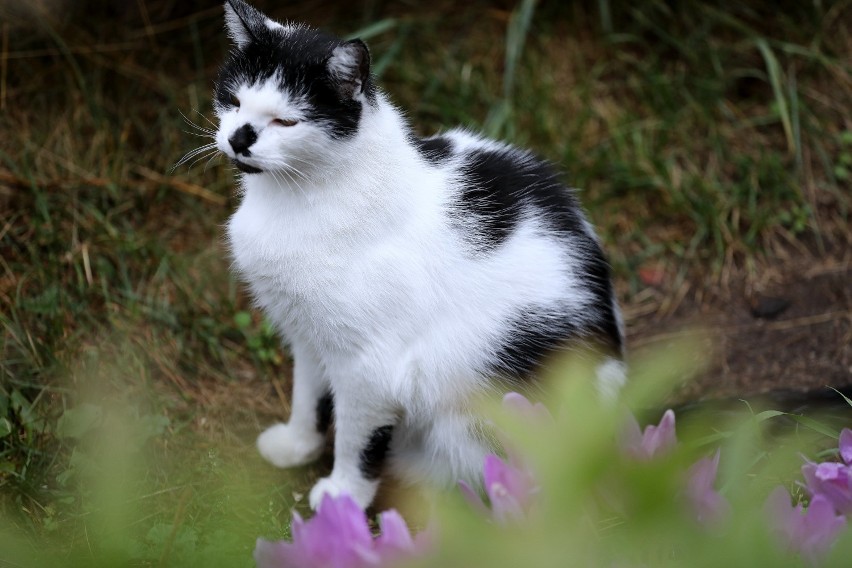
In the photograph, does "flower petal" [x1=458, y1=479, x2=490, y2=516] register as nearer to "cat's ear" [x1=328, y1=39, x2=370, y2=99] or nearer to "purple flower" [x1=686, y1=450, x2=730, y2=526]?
"purple flower" [x1=686, y1=450, x2=730, y2=526]

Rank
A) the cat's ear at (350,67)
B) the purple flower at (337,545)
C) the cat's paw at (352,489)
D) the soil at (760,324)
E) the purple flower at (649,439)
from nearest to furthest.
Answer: the purple flower at (337,545) → the purple flower at (649,439) → the cat's ear at (350,67) → the cat's paw at (352,489) → the soil at (760,324)

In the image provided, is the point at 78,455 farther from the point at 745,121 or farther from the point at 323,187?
the point at 745,121

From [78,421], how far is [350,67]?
3.64ft

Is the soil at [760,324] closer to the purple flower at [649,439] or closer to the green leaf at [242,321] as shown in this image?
the green leaf at [242,321]

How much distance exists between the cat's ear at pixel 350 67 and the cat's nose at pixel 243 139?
0.60ft

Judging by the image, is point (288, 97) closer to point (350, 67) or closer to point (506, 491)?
point (350, 67)

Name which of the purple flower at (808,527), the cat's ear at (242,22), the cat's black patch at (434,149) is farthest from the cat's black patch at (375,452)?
the purple flower at (808,527)

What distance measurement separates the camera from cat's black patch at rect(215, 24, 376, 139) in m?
1.54

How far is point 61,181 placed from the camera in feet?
8.49

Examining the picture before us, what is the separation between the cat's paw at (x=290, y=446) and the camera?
2.08 meters

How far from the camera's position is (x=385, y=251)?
5.43 feet

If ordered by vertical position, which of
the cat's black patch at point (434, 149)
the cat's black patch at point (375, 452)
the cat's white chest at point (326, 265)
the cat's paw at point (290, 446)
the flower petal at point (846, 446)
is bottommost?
the cat's paw at point (290, 446)

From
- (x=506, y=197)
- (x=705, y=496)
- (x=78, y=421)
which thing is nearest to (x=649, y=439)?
(x=705, y=496)

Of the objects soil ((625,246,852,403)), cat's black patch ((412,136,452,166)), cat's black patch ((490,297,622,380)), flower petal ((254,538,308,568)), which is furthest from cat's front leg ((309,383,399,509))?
flower petal ((254,538,308,568))
